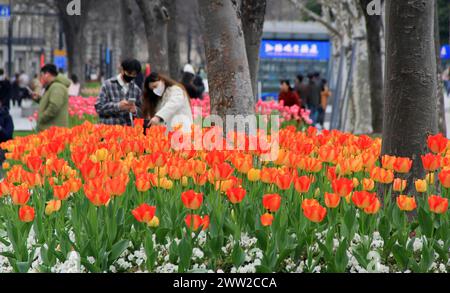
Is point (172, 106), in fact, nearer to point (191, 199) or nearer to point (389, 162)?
point (389, 162)

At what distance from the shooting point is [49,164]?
585cm

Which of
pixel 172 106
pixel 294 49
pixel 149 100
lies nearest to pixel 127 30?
pixel 294 49

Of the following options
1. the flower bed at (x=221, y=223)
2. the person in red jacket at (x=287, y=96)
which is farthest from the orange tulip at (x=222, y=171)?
the person in red jacket at (x=287, y=96)

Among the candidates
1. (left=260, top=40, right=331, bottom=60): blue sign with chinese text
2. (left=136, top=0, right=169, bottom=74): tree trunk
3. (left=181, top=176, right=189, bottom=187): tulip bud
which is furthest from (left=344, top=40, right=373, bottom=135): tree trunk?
(left=181, top=176, right=189, bottom=187): tulip bud

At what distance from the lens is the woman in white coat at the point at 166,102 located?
9.92 metres

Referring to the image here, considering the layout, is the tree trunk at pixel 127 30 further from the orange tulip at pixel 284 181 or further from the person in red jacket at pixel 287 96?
the orange tulip at pixel 284 181

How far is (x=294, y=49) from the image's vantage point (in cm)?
3019

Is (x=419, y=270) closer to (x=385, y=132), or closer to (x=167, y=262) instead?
(x=167, y=262)

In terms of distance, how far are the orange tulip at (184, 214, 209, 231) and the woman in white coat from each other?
5.18 meters

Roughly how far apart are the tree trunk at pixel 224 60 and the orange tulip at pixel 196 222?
4.62 metres

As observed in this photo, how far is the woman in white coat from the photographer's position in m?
9.92

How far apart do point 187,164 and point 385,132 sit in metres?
1.45

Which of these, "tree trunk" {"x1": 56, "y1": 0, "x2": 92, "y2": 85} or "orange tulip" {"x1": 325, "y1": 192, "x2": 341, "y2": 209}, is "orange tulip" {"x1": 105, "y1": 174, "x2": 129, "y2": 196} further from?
"tree trunk" {"x1": 56, "y1": 0, "x2": 92, "y2": 85}
